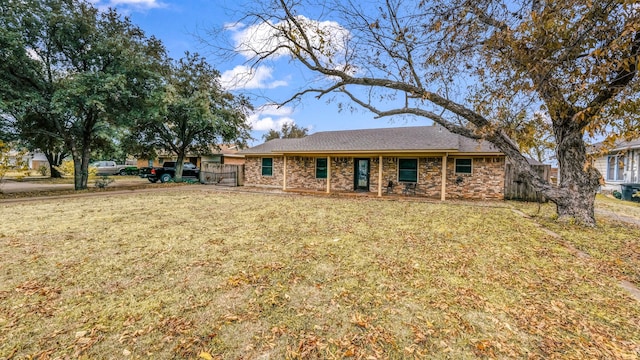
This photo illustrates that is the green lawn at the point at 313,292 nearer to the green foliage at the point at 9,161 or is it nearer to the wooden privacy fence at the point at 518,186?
the wooden privacy fence at the point at 518,186

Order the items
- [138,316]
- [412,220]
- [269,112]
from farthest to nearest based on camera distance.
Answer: [269,112] → [412,220] → [138,316]

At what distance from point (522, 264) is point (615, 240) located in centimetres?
327

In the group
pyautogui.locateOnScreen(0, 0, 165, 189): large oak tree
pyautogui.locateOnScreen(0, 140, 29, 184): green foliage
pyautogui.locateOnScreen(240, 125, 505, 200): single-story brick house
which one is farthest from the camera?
pyautogui.locateOnScreen(240, 125, 505, 200): single-story brick house

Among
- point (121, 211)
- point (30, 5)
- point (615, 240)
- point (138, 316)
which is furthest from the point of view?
point (30, 5)

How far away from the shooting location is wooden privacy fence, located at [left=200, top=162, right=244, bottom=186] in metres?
17.1

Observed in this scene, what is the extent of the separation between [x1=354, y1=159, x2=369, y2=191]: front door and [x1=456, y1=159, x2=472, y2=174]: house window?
4.22 m

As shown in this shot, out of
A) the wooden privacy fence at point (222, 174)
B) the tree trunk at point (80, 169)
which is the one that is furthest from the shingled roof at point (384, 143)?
the tree trunk at point (80, 169)

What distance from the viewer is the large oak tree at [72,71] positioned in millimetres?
10180

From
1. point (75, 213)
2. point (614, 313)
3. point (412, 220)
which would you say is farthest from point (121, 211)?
point (614, 313)

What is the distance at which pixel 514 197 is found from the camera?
11.3 m

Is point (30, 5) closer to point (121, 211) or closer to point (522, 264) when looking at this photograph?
point (121, 211)

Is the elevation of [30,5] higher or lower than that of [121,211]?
higher

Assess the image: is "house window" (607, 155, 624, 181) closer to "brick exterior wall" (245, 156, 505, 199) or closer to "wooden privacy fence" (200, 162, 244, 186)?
"brick exterior wall" (245, 156, 505, 199)

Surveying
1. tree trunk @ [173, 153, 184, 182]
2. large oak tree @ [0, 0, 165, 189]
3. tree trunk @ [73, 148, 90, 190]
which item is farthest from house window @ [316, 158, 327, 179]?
tree trunk @ [73, 148, 90, 190]
